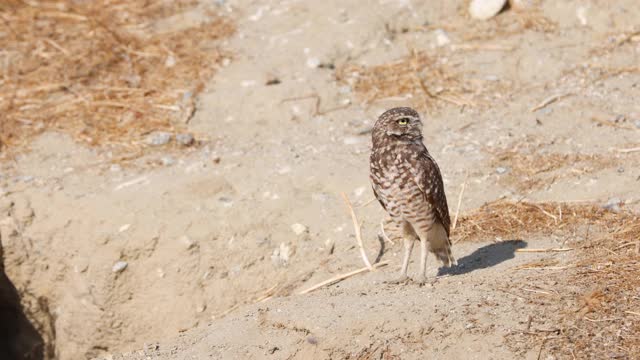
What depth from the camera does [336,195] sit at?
23.1 feet

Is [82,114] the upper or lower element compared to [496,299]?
lower

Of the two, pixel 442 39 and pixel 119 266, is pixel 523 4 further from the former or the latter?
pixel 119 266

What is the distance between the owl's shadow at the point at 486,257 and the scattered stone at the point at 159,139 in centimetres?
313

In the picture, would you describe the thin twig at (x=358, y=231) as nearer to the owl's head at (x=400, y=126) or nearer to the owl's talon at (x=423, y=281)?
the owl's talon at (x=423, y=281)

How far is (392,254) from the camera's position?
21.2 ft

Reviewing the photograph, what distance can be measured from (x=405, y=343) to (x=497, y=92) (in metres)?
4.29

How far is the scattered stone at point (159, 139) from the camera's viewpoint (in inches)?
316

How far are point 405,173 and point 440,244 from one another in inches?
29.1

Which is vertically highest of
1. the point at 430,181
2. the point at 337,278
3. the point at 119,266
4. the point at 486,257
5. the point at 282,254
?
the point at 430,181

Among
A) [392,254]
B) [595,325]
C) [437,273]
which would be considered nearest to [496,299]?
[595,325]

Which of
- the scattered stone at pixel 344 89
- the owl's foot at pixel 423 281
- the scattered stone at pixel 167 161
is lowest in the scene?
the scattered stone at pixel 167 161

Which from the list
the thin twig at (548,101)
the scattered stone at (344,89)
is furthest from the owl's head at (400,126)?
the scattered stone at (344,89)

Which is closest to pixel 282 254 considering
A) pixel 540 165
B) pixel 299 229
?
pixel 299 229

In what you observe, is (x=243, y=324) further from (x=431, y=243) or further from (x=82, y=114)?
(x=82, y=114)
